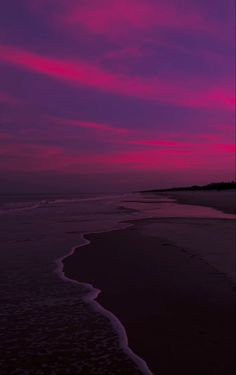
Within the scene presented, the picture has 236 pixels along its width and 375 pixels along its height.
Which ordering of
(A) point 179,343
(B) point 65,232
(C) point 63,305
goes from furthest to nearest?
(B) point 65,232 → (C) point 63,305 → (A) point 179,343

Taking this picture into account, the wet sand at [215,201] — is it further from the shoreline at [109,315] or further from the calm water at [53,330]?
the calm water at [53,330]

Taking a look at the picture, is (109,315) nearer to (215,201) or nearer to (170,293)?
(170,293)

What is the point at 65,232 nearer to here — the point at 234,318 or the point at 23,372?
the point at 234,318

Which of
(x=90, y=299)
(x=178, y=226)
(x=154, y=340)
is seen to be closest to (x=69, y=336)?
(x=154, y=340)

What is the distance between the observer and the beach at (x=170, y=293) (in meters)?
5.46

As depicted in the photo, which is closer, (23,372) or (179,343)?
(23,372)

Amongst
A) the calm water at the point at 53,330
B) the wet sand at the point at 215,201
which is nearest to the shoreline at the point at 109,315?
the calm water at the point at 53,330

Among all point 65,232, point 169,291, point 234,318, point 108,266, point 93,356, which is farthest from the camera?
point 65,232

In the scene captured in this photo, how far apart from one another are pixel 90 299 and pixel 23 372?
3053mm

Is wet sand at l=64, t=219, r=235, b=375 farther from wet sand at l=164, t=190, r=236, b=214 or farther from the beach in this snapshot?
wet sand at l=164, t=190, r=236, b=214

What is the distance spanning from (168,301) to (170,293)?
0.50 m

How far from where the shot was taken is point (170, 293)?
8211 mm

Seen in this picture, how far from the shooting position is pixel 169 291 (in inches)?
329

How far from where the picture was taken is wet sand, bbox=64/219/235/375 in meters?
5.39
